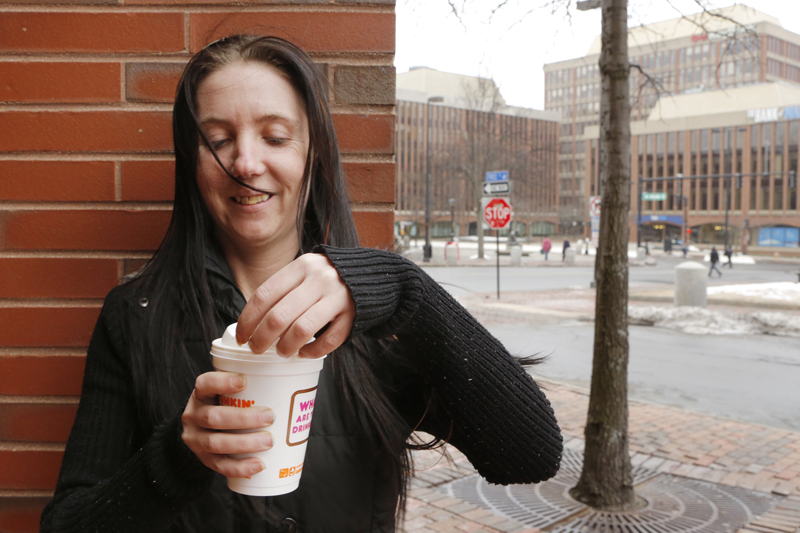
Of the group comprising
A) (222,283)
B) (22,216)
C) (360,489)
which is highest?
(22,216)

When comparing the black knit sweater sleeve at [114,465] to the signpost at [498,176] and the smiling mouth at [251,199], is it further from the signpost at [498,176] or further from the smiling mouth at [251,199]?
the signpost at [498,176]

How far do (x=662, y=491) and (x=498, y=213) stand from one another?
14008 millimetres

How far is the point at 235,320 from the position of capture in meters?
1.34

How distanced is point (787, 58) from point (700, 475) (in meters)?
86.1

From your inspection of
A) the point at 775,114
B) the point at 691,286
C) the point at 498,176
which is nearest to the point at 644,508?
the point at 691,286

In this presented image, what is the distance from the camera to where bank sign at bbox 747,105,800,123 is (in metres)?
65.3

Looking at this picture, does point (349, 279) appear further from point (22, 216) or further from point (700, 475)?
point (700, 475)

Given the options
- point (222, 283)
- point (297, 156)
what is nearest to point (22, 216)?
point (222, 283)

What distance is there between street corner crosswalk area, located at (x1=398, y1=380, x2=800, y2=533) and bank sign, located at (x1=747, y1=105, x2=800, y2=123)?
71.1 m

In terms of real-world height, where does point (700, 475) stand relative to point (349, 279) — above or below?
below

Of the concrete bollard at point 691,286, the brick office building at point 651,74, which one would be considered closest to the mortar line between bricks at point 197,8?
the concrete bollard at point 691,286

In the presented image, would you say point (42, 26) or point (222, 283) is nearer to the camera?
point (222, 283)

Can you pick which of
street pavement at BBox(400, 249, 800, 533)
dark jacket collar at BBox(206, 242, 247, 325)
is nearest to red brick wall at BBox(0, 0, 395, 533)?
dark jacket collar at BBox(206, 242, 247, 325)

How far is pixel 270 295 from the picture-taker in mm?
905
